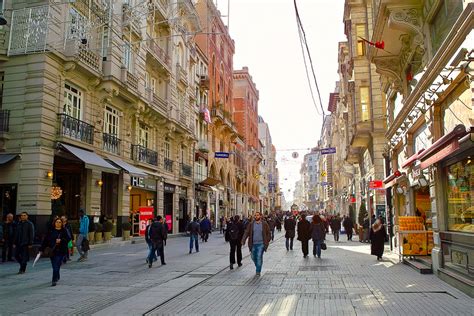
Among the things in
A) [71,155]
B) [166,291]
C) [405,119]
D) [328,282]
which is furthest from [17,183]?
[405,119]

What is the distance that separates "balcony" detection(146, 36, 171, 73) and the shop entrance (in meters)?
13.8

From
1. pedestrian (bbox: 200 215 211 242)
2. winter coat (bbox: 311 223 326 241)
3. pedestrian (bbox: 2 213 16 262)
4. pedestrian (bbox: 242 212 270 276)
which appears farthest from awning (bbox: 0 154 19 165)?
winter coat (bbox: 311 223 326 241)

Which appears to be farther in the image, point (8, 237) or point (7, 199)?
point (7, 199)

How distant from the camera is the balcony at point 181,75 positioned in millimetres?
34375

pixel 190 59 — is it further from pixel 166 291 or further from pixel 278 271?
pixel 166 291

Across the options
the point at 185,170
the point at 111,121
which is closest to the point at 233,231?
the point at 111,121

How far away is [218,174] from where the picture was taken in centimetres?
4947

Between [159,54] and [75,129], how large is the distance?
40.2 feet

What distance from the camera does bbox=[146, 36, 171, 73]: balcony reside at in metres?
28.8

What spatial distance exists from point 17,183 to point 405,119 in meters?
15.2

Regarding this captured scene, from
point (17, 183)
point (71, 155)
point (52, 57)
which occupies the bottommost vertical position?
point (17, 183)

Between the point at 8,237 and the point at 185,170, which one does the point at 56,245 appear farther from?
the point at 185,170

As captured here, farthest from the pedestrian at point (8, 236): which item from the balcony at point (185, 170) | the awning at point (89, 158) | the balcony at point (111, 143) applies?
the balcony at point (185, 170)

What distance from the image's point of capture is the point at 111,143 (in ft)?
77.2
